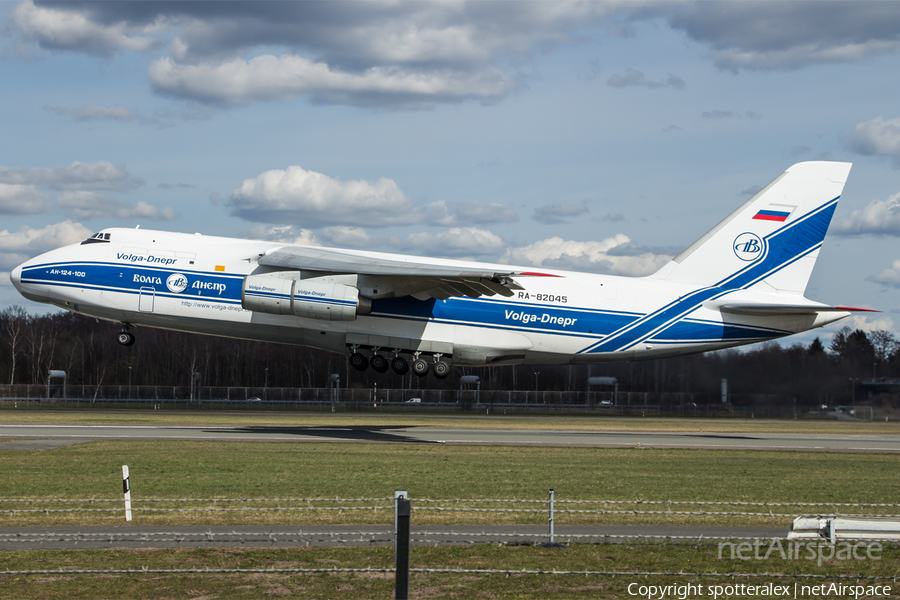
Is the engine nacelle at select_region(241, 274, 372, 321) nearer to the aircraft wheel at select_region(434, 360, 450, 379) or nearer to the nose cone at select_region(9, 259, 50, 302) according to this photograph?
the aircraft wheel at select_region(434, 360, 450, 379)

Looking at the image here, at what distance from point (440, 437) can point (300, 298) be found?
8.47 metres

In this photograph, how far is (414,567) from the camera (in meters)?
10.3

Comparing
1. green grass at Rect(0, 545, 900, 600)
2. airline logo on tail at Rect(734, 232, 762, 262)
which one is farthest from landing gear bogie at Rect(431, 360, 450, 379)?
green grass at Rect(0, 545, 900, 600)

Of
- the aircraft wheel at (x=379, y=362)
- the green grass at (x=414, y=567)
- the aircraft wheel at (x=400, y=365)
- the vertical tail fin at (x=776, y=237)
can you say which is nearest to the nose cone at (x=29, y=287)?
the aircraft wheel at (x=379, y=362)

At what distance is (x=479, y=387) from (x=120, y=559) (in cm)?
7232

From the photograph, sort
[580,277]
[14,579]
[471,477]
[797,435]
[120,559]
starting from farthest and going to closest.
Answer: [797,435], [580,277], [471,477], [120,559], [14,579]

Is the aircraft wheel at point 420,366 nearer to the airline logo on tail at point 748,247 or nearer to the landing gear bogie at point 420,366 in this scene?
the landing gear bogie at point 420,366

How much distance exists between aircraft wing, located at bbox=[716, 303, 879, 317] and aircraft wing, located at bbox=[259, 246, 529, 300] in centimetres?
929

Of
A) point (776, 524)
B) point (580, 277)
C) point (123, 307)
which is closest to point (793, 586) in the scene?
point (776, 524)

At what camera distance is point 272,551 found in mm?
11062

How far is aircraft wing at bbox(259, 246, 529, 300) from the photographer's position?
27594 mm

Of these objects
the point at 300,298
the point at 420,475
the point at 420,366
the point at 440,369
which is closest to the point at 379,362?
the point at 420,366

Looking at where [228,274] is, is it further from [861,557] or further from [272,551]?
[861,557]

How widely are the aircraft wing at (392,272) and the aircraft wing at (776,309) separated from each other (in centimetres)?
929
